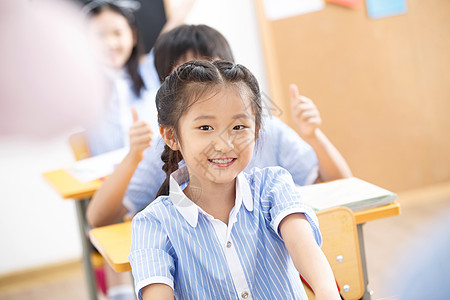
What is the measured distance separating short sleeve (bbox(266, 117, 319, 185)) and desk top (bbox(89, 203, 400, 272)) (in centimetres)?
24

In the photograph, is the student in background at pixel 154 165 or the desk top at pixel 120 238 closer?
the desk top at pixel 120 238

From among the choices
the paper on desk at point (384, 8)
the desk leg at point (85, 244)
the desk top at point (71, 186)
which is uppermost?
the paper on desk at point (384, 8)

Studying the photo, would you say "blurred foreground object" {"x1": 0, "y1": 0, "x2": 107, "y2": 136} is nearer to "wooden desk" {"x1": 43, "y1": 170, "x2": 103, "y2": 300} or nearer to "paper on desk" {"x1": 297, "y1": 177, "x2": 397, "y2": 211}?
"wooden desk" {"x1": 43, "y1": 170, "x2": 103, "y2": 300}

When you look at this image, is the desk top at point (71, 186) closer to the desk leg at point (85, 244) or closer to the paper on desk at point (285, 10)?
the desk leg at point (85, 244)

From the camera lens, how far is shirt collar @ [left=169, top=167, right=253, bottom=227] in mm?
846

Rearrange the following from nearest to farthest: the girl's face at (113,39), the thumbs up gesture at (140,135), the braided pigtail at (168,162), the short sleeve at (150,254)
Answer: the short sleeve at (150,254), the braided pigtail at (168,162), the thumbs up gesture at (140,135), the girl's face at (113,39)

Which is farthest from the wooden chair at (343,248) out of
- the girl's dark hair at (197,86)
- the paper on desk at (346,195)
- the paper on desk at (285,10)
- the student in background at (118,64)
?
the paper on desk at (285,10)

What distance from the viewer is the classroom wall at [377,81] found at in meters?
2.79

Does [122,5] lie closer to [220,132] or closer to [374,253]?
[374,253]

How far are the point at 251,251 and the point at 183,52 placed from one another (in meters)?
0.58

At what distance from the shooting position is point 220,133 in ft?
2.59

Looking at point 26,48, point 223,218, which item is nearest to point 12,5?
point 26,48

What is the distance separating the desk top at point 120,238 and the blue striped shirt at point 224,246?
8.5 inches

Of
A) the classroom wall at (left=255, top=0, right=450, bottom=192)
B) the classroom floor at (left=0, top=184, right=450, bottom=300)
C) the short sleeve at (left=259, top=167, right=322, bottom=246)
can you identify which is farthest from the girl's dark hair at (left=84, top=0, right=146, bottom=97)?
the short sleeve at (left=259, top=167, right=322, bottom=246)
